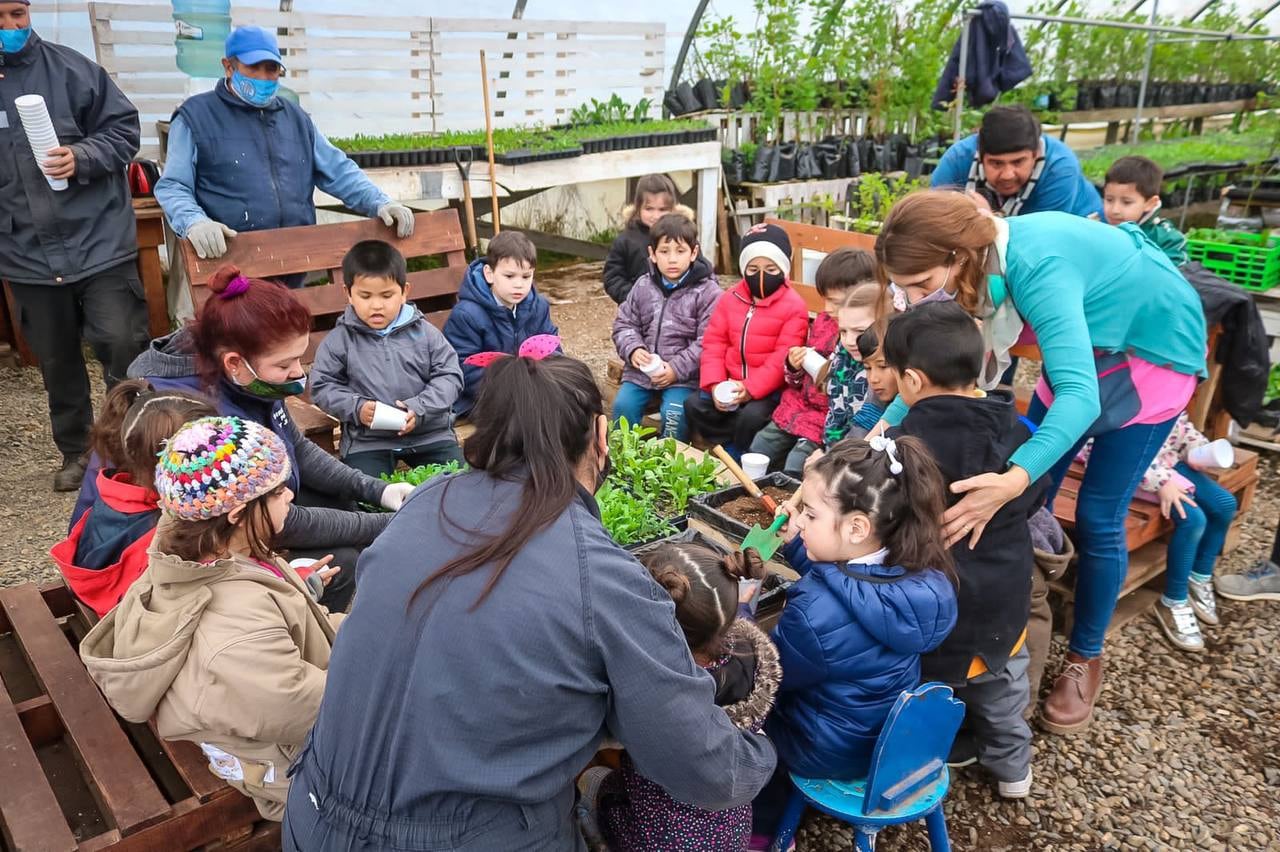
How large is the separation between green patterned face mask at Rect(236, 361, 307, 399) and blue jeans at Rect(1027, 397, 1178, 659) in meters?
2.32

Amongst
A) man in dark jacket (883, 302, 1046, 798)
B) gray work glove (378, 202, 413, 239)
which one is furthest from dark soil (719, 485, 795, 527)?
gray work glove (378, 202, 413, 239)

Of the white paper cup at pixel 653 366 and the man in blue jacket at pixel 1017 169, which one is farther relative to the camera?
the white paper cup at pixel 653 366

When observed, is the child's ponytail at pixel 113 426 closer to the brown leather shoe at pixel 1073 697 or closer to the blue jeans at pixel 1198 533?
the brown leather shoe at pixel 1073 697

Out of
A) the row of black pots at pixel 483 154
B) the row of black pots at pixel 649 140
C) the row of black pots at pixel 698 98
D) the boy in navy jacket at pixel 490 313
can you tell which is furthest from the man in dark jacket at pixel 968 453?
the row of black pots at pixel 698 98

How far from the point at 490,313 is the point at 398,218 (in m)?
0.67

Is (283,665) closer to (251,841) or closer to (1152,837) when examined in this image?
(251,841)

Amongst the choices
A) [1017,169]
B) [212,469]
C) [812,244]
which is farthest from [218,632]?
[812,244]

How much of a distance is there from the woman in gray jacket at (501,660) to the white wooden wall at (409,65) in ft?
19.8

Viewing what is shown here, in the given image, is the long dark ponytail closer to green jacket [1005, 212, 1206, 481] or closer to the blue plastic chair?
the blue plastic chair

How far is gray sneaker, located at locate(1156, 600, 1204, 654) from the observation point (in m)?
3.48

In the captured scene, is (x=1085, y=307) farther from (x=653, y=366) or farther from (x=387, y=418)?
(x=387, y=418)

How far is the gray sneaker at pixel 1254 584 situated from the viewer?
3732mm

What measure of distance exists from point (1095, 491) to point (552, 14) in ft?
25.9

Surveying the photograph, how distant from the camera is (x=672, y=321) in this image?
4.71 m
